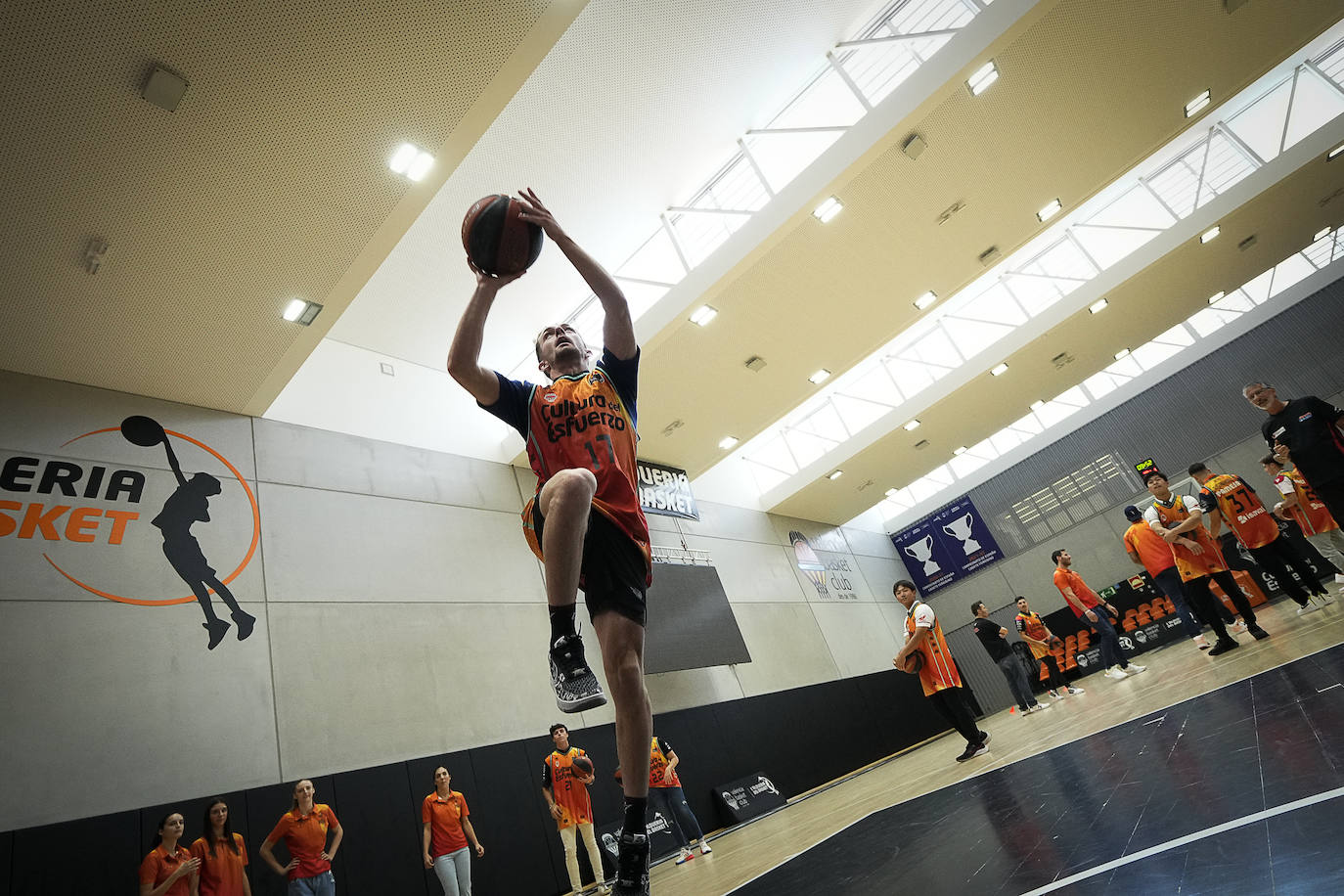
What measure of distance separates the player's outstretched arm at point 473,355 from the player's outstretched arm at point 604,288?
302mm

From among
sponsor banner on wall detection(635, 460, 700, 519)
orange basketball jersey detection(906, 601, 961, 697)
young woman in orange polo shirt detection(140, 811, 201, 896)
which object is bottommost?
orange basketball jersey detection(906, 601, 961, 697)

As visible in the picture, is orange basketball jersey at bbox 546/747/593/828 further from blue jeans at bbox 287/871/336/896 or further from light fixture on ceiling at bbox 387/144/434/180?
light fixture on ceiling at bbox 387/144/434/180

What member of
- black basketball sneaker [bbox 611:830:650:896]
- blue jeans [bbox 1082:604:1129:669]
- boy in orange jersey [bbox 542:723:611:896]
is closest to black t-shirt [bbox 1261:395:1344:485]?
blue jeans [bbox 1082:604:1129:669]

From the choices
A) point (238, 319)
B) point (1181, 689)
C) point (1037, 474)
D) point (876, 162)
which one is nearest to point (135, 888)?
point (238, 319)

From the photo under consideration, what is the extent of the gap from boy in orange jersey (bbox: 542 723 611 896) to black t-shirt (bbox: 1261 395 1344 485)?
636 cm

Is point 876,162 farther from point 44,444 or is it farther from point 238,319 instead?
point 44,444

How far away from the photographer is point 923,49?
8.39m

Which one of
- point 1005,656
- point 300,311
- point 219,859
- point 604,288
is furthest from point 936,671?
point 300,311

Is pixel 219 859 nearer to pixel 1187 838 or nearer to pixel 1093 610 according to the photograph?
pixel 1187 838

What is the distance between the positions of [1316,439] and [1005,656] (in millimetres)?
5087

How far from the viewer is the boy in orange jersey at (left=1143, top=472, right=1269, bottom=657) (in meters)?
5.99

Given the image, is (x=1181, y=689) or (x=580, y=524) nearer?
(x=580, y=524)

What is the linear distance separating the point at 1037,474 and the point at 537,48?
55.2ft

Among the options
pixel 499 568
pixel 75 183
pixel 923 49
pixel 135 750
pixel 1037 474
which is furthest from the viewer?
pixel 1037 474
